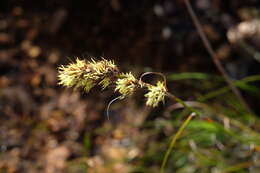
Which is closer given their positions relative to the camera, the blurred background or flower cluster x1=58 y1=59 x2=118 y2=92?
flower cluster x1=58 y1=59 x2=118 y2=92

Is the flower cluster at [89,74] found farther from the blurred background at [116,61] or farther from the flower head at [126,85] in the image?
A: the blurred background at [116,61]

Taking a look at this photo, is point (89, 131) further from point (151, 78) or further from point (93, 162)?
point (151, 78)

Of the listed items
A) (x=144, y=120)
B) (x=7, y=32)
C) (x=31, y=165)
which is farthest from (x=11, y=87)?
(x=144, y=120)

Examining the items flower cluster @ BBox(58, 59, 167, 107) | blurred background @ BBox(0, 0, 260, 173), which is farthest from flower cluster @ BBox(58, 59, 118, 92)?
blurred background @ BBox(0, 0, 260, 173)

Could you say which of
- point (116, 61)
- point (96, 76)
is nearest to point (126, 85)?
point (96, 76)

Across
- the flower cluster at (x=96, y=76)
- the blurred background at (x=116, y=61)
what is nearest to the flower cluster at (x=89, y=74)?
the flower cluster at (x=96, y=76)

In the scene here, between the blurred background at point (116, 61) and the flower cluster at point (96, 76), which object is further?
the blurred background at point (116, 61)

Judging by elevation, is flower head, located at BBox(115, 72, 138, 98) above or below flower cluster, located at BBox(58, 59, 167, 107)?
below

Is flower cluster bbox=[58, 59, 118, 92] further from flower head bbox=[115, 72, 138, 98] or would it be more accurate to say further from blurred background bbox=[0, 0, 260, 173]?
blurred background bbox=[0, 0, 260, 173]
